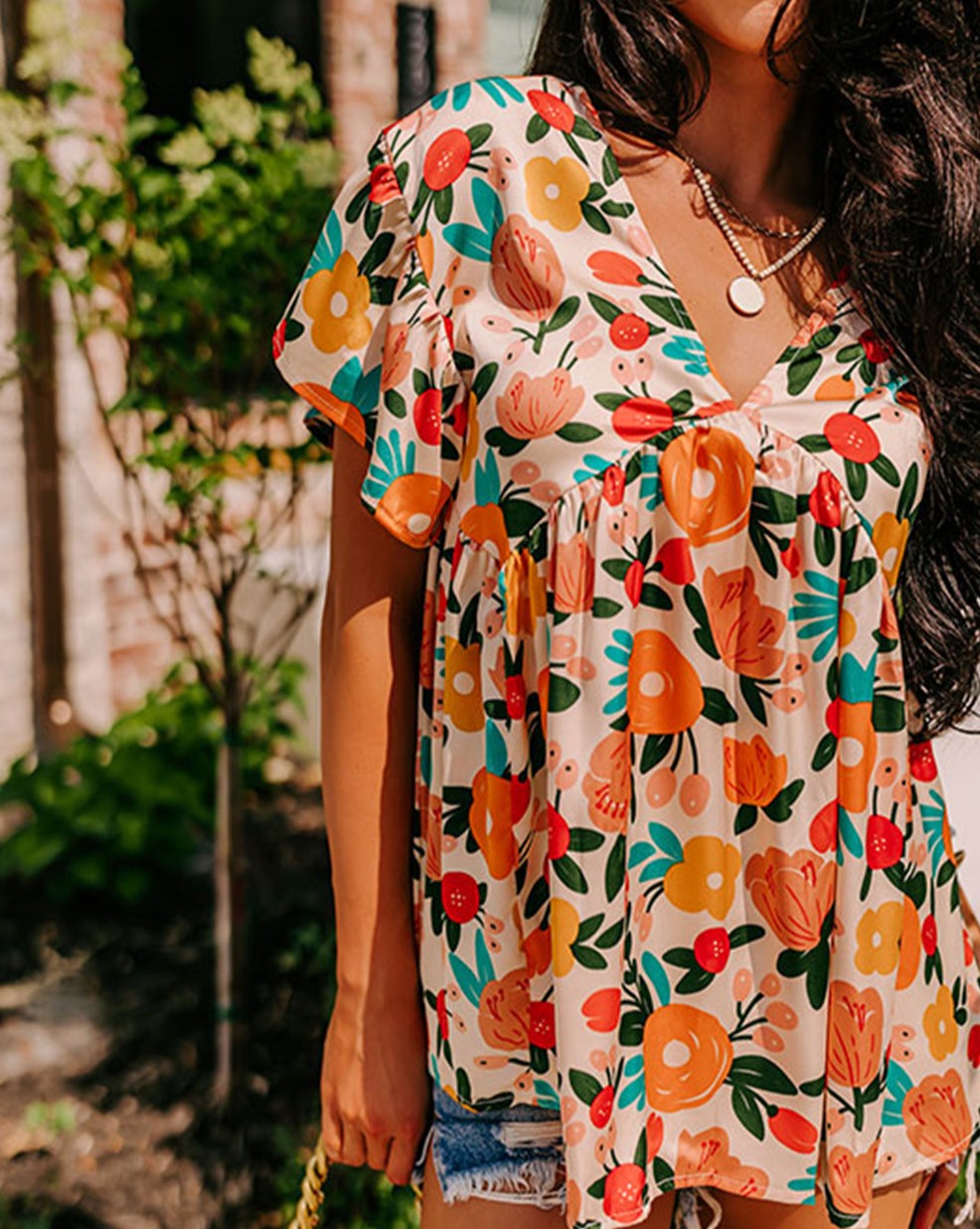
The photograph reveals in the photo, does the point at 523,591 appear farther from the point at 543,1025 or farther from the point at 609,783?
the point at 543,1025

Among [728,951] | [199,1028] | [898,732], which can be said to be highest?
[898,732]

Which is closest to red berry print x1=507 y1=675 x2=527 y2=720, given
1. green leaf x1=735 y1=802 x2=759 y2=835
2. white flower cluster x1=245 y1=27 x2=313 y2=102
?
green leaf x1=735 y1=802 x2=759 y2=835

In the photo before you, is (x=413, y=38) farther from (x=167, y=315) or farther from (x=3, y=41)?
(x=167, y=315)

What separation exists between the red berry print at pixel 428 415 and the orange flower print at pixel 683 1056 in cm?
59

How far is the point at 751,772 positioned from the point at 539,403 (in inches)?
15.5

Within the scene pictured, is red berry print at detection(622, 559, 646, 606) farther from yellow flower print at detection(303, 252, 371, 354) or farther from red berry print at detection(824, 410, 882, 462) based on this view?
yellow flower print at detection(303, 252, 371, 354)

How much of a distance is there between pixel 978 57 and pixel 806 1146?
1.15 meters

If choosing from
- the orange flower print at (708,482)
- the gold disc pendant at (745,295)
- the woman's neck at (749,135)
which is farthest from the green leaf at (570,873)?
the woman's neck at (749,135)

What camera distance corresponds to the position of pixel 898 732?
4.54ft

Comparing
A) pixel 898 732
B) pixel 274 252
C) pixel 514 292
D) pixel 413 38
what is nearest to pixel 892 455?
pixel 898 732

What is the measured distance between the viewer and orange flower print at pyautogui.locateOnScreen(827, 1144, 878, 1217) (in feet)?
4.54

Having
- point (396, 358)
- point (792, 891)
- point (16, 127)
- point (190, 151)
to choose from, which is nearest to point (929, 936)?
point (792, 891)

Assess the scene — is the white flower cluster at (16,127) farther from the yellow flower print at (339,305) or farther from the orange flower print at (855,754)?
the orange flower print at (855,754)

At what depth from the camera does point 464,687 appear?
1372 millimetres
